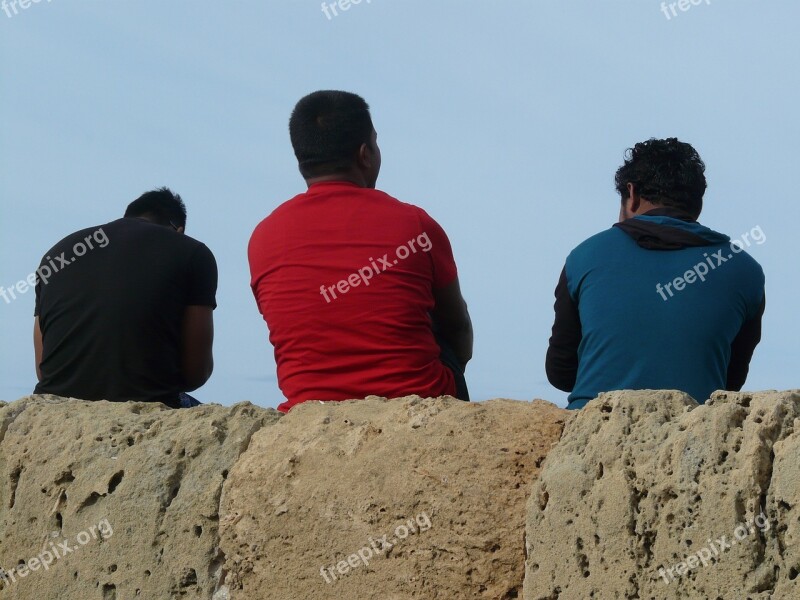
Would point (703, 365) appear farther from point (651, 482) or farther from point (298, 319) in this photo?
point (298, 319)

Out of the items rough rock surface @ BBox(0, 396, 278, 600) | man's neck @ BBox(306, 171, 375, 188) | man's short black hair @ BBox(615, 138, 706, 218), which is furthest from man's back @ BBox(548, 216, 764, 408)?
rough rock surface @ BBox(0, 396, 278, 600)

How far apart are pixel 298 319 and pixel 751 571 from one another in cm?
172

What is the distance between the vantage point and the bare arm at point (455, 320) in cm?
418

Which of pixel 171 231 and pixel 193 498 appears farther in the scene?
pixel 171 231

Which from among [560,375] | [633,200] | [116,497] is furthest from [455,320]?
[116,497]

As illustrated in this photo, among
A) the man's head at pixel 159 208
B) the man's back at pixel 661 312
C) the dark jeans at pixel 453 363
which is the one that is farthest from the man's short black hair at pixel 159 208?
the man's back at pixel 661 312

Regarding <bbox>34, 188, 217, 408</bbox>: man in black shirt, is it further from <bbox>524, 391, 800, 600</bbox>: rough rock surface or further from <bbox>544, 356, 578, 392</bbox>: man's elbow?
<bbox>524, 391, 800, 600</bbox>: rough rock surface

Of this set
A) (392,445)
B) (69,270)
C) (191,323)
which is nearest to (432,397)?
(392,445)

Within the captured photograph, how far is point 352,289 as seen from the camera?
13.0 feet

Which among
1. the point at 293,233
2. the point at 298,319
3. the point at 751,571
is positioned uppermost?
the point at 293,233

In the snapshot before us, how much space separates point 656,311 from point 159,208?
256cm

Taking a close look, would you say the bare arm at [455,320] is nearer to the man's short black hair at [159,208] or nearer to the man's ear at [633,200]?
the man's ear at [633,200]

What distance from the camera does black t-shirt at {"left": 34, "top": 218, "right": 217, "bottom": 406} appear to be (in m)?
4.65

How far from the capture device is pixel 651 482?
3.05 meters
